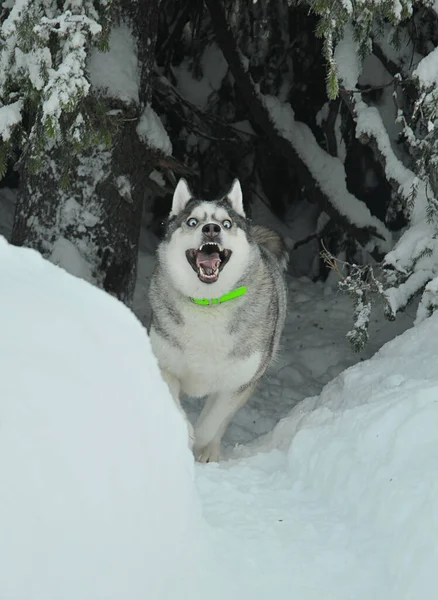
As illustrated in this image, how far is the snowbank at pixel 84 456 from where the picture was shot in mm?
2094

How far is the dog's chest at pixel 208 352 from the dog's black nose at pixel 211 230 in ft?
1.39

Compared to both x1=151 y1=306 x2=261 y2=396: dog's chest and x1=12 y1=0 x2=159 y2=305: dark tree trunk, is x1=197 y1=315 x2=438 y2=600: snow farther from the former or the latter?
x1=12 y1=0 x2=159 y2=305: dark tree trunk

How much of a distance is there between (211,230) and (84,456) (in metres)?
3.10

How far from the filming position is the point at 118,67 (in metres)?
6.31

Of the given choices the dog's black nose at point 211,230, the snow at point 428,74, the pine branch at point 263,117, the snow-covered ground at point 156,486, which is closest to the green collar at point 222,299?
the dog's black nose at point 211,230

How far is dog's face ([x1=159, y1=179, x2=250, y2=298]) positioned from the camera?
5242 millimetres

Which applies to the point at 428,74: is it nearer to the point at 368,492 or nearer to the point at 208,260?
the point at 208,260

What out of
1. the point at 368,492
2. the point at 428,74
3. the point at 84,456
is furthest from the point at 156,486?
the point at 428,74

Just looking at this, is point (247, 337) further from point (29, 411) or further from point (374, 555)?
point (29, 411)

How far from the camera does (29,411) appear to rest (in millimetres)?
2186

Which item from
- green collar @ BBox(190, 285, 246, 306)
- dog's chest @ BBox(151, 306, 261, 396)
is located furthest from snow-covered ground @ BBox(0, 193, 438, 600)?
green collar @ BBox(190, 285, 246, 306)

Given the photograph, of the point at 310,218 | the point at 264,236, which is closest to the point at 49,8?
the point at 264,236

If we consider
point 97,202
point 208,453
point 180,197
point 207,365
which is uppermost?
point 180,197

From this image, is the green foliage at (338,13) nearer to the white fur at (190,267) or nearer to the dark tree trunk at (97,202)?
the white fur at (190,267)
